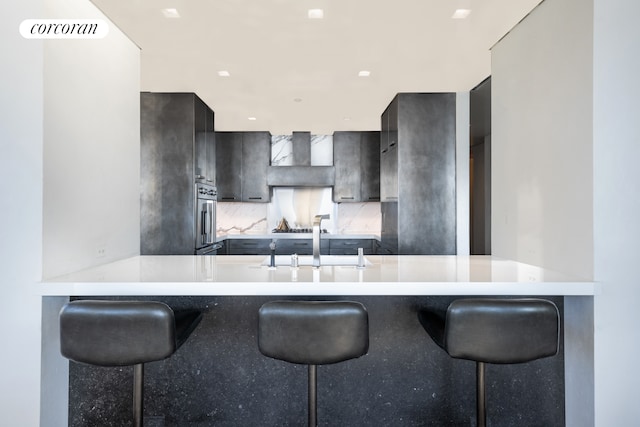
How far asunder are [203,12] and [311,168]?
354 centimetres

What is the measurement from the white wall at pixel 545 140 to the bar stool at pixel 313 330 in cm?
107

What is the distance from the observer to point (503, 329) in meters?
1.45

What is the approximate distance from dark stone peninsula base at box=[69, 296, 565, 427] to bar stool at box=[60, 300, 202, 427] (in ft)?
1.72

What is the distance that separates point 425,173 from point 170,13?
8.86ft

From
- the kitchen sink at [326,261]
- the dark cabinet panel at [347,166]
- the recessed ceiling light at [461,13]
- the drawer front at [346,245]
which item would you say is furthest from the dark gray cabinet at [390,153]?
the kitchen sink at [326,261]

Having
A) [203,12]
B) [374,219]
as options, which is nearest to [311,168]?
[374,219]

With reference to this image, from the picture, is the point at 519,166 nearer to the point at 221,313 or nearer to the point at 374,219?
the point at 221,313

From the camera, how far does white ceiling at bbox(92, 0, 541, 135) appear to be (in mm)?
2373

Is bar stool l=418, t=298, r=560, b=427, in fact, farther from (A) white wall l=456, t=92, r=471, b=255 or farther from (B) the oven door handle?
(B) the oven door handle

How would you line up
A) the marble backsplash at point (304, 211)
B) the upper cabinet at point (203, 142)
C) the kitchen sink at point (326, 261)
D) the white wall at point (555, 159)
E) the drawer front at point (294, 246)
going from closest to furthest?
the white wall at point (555, 159) < the kitchen sink at point (326, 261) < the upper cabinet at point (203, 142) < the drawer front at point (294, 246) < the marble backsplash at point (304, 211)

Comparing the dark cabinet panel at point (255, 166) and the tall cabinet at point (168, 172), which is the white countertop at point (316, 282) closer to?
the tall cabinet at point (168, 172)

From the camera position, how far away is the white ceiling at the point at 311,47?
2373mm

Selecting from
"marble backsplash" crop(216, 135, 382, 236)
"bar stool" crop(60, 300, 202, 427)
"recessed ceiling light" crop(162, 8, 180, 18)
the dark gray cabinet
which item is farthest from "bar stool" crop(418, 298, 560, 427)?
"marble backsplash" crop(216, 135, 382, 236)

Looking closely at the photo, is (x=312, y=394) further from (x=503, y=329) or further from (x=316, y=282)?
(x=503, y=329)
